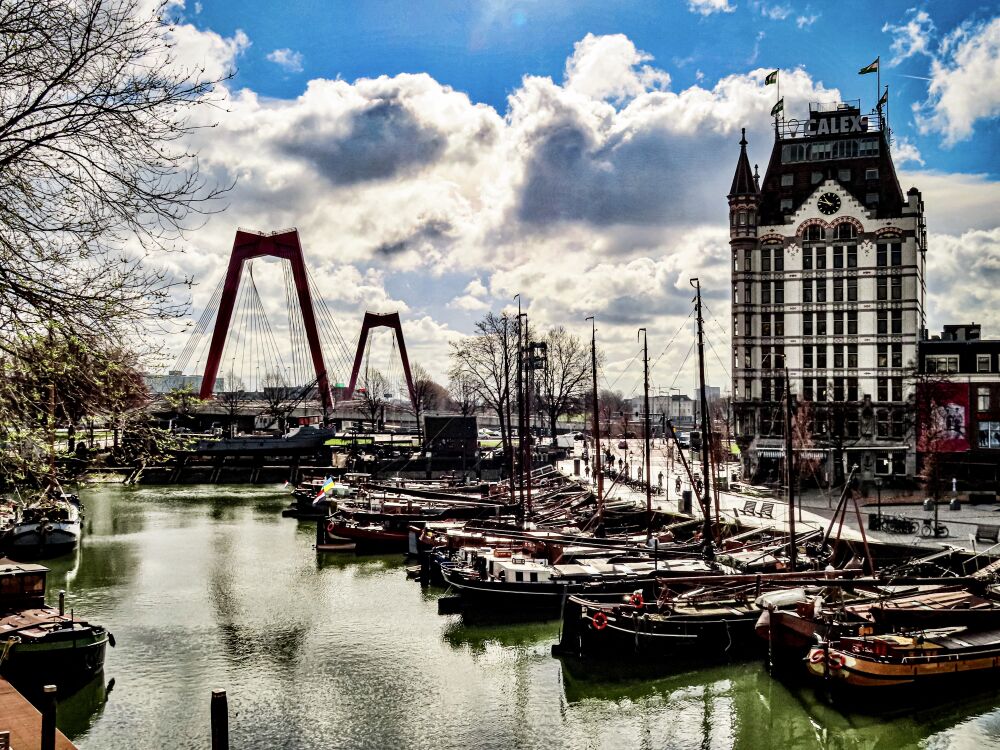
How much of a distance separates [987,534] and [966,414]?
19.2 m

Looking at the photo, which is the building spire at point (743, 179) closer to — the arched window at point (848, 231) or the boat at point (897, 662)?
the arched window at point (848, 231)

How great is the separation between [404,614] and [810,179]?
43.1 meters

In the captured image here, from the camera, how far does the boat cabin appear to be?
80.2 ft

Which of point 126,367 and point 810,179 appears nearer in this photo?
point 126,367

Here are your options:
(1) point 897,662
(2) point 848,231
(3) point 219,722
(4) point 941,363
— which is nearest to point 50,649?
(3) point 219,722

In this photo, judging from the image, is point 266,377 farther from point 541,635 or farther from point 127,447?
point 127,447

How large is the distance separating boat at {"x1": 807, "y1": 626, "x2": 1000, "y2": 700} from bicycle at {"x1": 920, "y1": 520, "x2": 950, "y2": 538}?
507 inches

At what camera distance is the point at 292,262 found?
8681cm

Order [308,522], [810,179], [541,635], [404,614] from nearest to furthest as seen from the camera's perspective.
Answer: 1. [541,635]
2. [404,614]
3. [308,522]
4. [810,179]

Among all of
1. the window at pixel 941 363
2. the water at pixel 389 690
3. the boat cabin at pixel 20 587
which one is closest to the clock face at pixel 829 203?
A: the window at pixel 941 363

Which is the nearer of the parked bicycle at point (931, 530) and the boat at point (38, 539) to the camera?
the parked bicycle at point (931, 530)

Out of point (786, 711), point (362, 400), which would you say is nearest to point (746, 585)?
point (786, 711)

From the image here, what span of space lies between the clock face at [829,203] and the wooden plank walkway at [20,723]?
176ft

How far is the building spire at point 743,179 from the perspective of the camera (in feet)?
190
